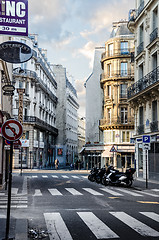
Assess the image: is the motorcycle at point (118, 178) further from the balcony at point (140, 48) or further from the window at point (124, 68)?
the window at point (124, 68)

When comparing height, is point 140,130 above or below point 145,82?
below

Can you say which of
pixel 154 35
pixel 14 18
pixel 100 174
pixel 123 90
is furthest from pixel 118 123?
pixel 14 18

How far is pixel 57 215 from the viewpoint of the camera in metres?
9.84

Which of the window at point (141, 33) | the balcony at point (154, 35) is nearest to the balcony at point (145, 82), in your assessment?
the balcony at point (154, 35)

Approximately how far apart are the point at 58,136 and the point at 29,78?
1068 inches

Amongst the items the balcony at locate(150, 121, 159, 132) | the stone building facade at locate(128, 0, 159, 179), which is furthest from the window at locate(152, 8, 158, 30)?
the balcony at locate(150, 121, 159, 132)

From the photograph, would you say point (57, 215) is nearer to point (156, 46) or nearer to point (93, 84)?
point (156, 46)

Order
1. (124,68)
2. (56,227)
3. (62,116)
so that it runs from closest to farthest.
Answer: (56,227), (124,68), (62,116)

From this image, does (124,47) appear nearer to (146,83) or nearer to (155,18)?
(155,18)

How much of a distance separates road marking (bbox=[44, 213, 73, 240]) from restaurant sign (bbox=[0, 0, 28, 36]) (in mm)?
4856

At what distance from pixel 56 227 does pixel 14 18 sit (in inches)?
208

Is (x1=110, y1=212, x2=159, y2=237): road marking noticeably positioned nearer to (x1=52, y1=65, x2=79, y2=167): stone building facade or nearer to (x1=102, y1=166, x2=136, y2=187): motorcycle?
(x1=102, y1=166, x2=136, y2=187): motorcycle

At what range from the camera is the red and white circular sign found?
7371 millimetres

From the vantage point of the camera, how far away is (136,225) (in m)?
8.60
